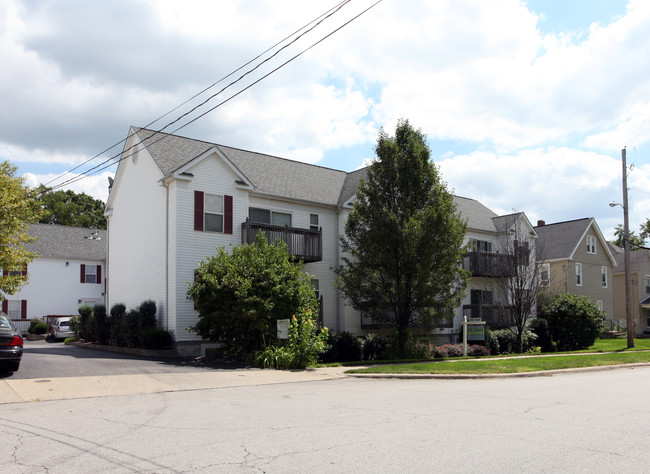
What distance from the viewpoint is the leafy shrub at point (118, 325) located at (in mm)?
22797

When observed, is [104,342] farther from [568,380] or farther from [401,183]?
[568,380]

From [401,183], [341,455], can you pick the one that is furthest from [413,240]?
[341,455]

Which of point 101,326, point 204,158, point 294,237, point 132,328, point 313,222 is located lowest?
point 101,326

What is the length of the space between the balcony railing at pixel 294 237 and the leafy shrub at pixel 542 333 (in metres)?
12.5

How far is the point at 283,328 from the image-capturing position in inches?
682

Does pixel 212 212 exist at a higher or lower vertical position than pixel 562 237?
lower

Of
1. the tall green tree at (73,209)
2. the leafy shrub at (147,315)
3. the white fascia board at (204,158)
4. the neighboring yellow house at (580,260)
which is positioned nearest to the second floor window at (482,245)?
the neighboring yellow house at (580,260)

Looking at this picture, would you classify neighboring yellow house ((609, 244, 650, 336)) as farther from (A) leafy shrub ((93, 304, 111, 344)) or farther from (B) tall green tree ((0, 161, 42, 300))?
(B) tall green tree ((0, 161, 42, 300))

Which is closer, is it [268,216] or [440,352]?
[440,352]

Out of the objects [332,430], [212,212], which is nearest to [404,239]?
[212,212]

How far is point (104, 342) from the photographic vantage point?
81.7 ft

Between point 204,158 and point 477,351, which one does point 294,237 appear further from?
point 477,351

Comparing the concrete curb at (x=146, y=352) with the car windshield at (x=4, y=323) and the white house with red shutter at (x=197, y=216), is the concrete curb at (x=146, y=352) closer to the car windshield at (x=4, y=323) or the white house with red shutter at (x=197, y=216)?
the white house with red shutter at (x=197, y=216)

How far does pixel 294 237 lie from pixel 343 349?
520 centimetres
